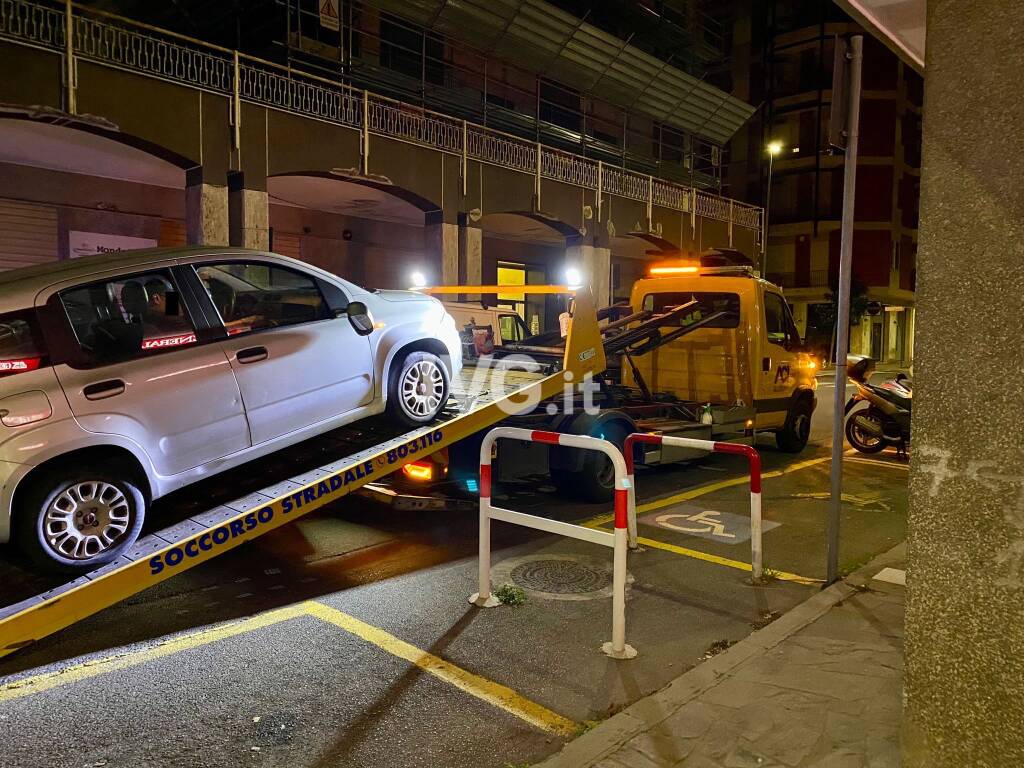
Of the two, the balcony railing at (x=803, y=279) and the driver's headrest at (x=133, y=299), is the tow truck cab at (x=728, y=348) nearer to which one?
the driver's headrest at (x=133, y=299)

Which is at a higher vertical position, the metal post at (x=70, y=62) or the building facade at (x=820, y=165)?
the building facade at (x=820, y=165)

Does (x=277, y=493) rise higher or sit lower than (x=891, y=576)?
higher

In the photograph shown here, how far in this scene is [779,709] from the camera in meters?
3.59

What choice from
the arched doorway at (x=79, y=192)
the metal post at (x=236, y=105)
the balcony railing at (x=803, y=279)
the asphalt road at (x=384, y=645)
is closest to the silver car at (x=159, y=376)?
the asphalt road at (x=384, y=645)

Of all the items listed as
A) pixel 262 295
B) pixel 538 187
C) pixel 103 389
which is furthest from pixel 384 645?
pixel 538 187

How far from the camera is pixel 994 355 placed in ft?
7.55

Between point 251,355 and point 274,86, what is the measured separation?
11572 millimetres

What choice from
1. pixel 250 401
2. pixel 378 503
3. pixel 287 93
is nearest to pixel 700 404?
pixel 378 503

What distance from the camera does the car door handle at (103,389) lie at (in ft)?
13.0

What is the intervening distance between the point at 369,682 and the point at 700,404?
624cm

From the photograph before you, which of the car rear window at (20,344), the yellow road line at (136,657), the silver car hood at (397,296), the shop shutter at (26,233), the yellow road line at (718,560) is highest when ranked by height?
the shop shutter at (26,233)

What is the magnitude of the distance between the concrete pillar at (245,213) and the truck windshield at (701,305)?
299 inches

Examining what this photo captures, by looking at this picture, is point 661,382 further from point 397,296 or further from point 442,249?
point 442,249

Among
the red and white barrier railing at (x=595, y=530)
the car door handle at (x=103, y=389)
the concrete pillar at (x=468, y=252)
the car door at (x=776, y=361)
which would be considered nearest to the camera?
the car door handle at (x=103, y=389)
